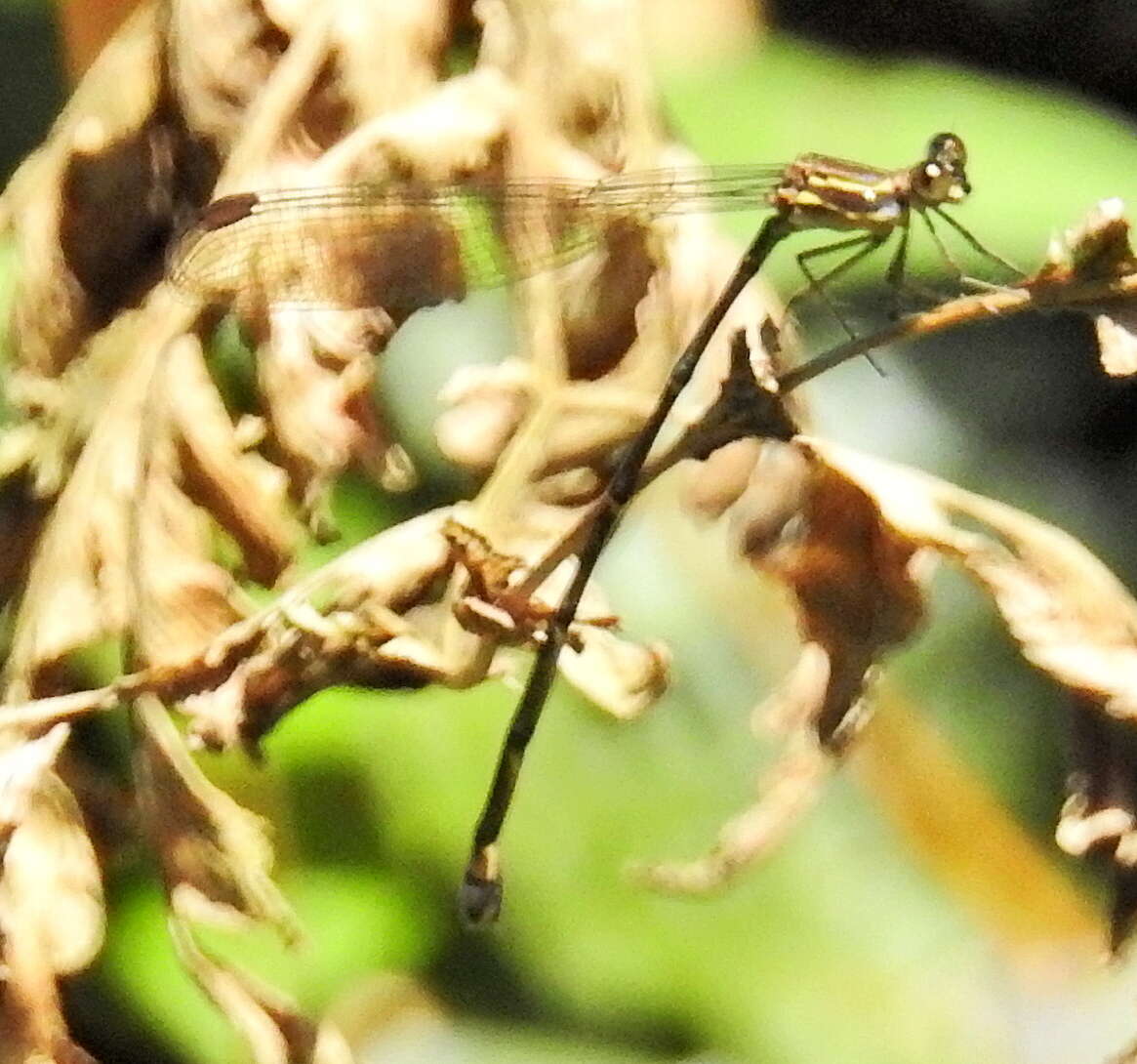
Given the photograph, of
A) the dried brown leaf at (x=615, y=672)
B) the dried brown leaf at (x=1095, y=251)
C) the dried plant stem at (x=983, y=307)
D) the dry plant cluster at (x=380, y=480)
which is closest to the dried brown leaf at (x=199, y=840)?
the dry plant cluster at (x=380, y=480)

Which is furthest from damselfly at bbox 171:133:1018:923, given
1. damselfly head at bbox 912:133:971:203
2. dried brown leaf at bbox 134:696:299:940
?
dried brown leaf at bbox 134:696:299:940

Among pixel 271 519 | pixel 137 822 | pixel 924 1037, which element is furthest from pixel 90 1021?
pixel 924 1037

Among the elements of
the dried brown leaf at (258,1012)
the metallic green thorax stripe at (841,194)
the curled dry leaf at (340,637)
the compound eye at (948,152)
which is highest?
the compound eye at (948,152)

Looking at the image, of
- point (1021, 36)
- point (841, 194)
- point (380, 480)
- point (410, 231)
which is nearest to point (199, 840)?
point (380, 480)

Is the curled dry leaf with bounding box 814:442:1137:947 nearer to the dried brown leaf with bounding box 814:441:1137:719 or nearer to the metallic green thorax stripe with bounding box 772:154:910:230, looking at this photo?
the dried brown leaf with bounding box 814:441:1137:719

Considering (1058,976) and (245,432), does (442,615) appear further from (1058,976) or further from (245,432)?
(1058,976)

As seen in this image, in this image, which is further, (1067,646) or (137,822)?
(137,822)

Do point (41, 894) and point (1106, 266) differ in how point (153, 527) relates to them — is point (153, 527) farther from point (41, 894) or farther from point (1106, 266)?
point (1106, 266)

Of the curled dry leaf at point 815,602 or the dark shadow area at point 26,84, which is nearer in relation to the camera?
the curled dry leaf at point 815,602

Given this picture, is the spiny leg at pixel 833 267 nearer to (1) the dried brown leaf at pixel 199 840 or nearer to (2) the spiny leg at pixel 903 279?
(2) the spiny leg at pixel 903 279
